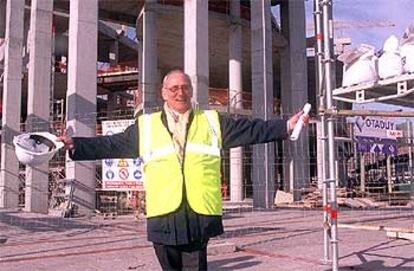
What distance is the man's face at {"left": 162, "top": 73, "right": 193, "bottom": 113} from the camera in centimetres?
→ 355

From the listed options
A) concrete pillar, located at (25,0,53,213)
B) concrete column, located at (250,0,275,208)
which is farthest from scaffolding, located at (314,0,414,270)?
concrete pillar, located at (25,0,53,213)

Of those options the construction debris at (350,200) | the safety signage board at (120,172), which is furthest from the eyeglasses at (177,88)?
the construction debris at (350,200)

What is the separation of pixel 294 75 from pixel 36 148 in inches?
1062

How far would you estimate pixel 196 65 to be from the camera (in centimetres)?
2017

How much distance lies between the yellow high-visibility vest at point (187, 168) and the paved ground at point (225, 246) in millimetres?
3894

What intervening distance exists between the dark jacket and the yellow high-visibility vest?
1.9 inches

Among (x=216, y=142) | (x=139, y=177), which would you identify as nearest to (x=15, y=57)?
(x=139, y=177)

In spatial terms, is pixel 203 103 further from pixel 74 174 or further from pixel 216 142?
pixel 216 142

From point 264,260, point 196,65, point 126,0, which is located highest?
point 126,0

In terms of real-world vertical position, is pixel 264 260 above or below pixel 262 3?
below

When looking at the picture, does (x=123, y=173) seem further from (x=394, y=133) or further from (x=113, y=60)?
(x=113, y=60)

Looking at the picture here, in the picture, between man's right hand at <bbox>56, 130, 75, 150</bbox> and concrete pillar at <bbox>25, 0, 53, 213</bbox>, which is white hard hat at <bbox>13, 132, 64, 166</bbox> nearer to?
man's right hand at <bbox>56, 130, 75, 150</bbox>

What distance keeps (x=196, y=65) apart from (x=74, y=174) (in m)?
5.70

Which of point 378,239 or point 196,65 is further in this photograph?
point 196,65
